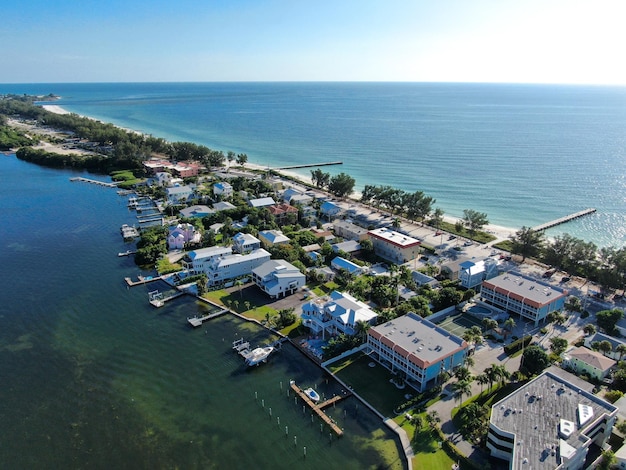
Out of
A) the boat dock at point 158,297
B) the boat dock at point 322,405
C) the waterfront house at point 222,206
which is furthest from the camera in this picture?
the waterfront house at point 222,206

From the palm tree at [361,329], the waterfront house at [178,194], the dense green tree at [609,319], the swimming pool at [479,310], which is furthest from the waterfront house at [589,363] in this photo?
the waterfront house at [178,194]

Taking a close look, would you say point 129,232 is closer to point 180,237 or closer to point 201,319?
point 180,237

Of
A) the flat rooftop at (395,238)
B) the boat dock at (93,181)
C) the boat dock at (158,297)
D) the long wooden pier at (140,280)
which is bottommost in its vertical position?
the boat dock at (158,297)

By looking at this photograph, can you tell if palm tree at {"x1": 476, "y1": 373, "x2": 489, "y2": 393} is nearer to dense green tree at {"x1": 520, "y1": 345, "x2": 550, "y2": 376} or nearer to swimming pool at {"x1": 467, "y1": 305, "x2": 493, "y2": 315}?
dense green tree at {"x1": 520, "y1": 345, "x2": 550, "y2": 376}

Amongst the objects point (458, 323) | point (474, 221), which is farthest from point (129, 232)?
point (474, 221)

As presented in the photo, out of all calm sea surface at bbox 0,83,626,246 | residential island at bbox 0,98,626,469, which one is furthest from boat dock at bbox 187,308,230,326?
calm sea surface at bbox 0,83,626,246

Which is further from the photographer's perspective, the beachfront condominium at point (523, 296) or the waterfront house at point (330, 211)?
the waterfront house at point (330, 211)

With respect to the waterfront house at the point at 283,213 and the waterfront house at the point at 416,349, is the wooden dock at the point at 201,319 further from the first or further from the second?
the waterfront house at the point at 283,213
